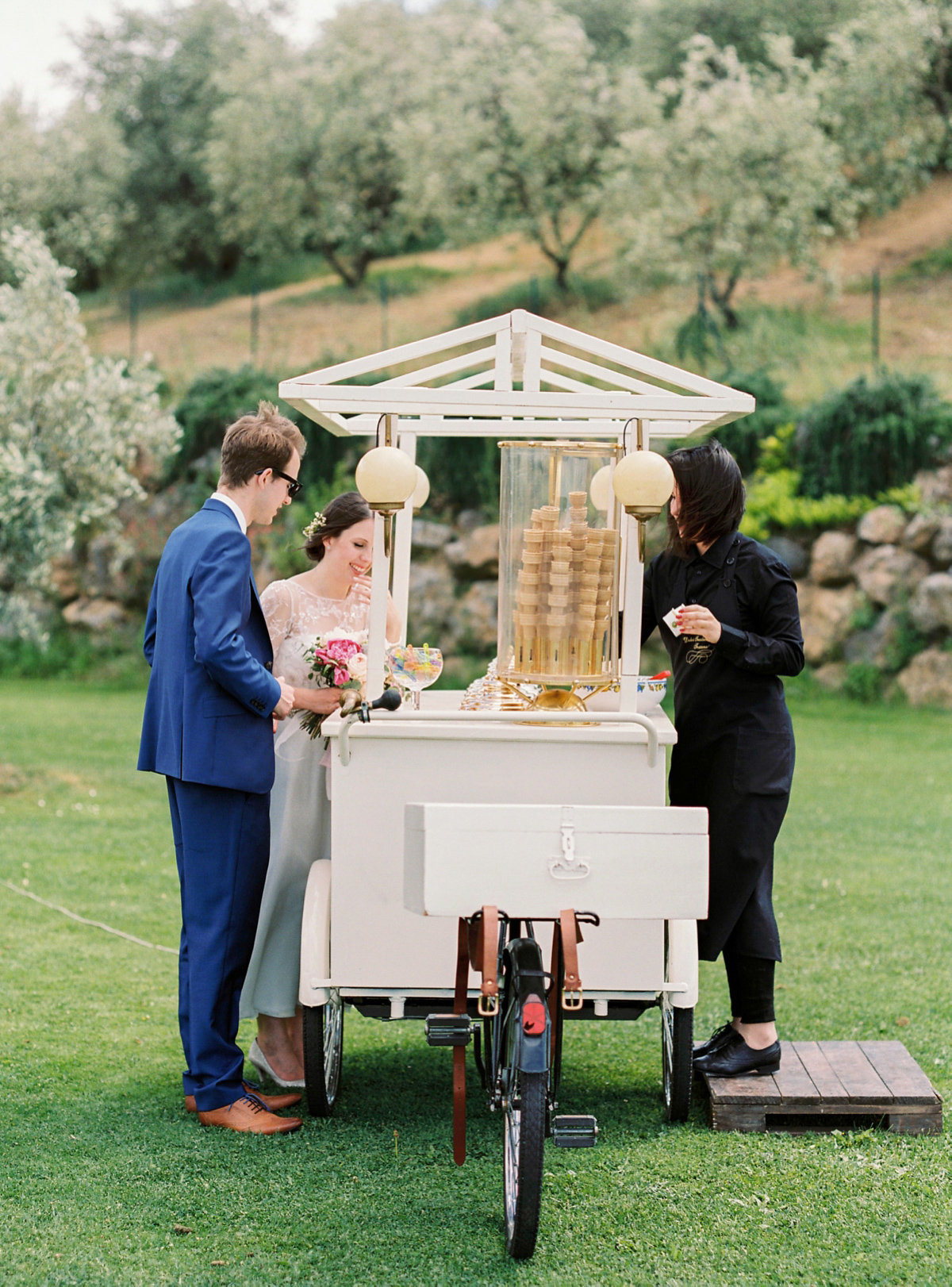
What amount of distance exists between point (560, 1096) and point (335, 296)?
2585cm

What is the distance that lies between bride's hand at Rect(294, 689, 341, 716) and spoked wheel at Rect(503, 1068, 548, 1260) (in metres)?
1.27

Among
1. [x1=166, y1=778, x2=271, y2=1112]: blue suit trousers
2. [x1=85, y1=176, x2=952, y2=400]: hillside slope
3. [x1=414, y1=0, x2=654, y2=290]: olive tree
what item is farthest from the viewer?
[x1=414, y1=0, x2=654, y2=290]: olive tree

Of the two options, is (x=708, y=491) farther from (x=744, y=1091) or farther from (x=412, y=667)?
(x=744, y=1091)

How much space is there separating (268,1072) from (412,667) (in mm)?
1420

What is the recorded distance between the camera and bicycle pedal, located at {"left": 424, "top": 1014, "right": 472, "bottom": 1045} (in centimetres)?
A: 336

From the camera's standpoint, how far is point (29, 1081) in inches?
172

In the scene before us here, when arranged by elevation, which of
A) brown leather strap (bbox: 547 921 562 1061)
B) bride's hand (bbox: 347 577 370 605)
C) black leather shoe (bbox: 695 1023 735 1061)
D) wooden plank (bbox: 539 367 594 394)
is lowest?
black leather shoe (bbox: 695 1023 735 1061)

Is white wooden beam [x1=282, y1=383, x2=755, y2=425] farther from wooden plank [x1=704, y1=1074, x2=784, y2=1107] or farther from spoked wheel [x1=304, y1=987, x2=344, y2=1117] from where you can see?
wooden plank [x1=704, y1=1074, x2=784, y2=1107]

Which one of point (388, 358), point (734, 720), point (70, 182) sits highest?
point (70, 182)

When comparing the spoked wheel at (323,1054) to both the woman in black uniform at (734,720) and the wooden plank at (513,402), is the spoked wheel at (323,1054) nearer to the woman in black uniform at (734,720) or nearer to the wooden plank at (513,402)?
the woman in black uniform at (734,720)

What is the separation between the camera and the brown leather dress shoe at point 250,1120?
12.9 ft

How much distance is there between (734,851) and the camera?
4.04 meters

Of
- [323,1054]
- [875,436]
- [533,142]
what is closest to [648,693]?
[323,1054]

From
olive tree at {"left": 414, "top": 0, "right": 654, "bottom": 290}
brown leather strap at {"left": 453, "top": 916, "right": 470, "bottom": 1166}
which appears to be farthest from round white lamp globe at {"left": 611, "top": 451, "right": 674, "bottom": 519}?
olive tree at {"left": 414, "top": 0, "right": 654, "bottom": 290}
